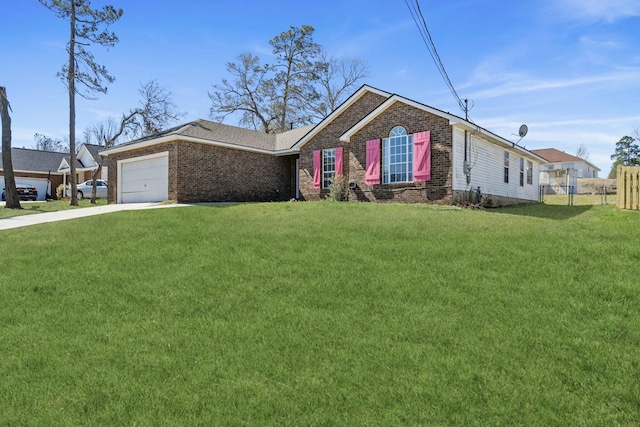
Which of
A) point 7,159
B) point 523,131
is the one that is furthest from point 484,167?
point 7,159

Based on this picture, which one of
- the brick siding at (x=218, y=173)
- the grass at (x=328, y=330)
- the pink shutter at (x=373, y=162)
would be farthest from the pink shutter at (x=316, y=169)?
the grass at (x=328, y=330)

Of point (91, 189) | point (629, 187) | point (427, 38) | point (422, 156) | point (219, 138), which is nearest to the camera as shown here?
point (427, 38)

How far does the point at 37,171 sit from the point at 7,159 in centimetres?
2183

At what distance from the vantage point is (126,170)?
68.2 feet

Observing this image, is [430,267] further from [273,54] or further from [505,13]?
[273,54]

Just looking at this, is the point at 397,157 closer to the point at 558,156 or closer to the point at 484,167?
the point at 484,167

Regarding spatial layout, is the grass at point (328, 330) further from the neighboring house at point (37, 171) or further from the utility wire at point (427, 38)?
the neighboring house at point (37, 171)

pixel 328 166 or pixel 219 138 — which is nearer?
pixel 328 166

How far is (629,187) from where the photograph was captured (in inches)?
484

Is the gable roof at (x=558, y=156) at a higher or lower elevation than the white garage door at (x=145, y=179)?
higher

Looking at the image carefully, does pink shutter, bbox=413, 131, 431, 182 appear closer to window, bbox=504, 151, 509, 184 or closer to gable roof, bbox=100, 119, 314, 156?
window, bbox=504, 151, 509, 184

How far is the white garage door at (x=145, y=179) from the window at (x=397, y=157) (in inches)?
387

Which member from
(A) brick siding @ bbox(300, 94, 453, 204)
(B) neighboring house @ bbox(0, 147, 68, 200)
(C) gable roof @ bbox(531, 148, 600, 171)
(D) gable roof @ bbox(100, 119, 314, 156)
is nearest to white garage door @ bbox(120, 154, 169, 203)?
(D) gable roof @ bbox(100, 119, 314, 156)

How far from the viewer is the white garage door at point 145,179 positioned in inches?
729
